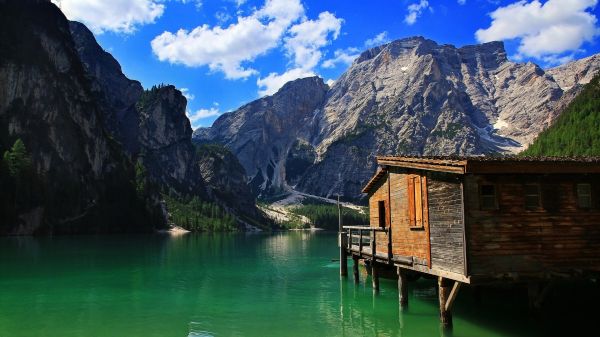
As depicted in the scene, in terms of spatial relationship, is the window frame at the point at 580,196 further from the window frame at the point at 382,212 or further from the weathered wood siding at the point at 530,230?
the window frame at the point at 382,212

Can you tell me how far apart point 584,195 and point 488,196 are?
188 inches

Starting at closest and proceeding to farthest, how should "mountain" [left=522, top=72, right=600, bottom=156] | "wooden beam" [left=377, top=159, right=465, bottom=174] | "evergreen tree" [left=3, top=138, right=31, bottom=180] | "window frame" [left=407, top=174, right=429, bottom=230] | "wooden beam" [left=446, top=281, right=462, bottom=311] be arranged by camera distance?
"wooden beam" [left=377, top=159, right=465, bottom=174] → "wooden beam" [left=446, top=281, right=462, bottom=311] → "window frame" [left=407, top=174, right=429, bottom=230] → "mountain" [left=522, top=72, right=600, bottom=156] → "evergreen tree" [left=3, top=138, right=31, bottom=180]

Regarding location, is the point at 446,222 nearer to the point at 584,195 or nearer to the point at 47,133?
the point at 584,195

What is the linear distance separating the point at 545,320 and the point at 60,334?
23999mm

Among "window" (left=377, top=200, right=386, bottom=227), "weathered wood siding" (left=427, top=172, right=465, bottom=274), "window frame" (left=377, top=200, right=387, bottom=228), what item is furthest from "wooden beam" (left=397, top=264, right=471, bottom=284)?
"window" (left=377, top=200, right=386, bottom=227)

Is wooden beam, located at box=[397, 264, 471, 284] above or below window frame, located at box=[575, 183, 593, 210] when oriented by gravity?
below

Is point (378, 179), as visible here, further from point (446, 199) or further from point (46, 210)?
point (46, 210)

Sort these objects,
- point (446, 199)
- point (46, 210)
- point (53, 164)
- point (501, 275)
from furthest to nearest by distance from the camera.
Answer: point (53, 164), point (46, 210), point (446, 199), point (501, 275)

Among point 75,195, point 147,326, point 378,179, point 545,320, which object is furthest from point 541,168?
point 75,195

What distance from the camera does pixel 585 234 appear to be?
2172 cm

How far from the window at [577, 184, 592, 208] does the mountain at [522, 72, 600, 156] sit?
119968 mm

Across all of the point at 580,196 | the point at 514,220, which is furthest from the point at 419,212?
the point at 580,196

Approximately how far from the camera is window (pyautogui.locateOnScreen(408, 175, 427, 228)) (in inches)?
975

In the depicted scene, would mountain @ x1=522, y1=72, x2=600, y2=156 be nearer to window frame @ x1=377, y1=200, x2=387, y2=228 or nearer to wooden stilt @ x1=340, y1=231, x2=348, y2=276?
wooden stilt @ x1=340, y1=231, x2=348, y2=276
